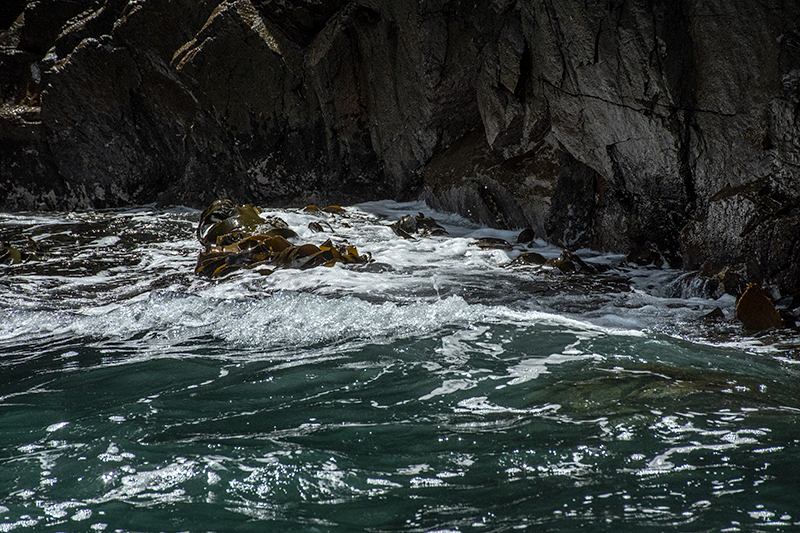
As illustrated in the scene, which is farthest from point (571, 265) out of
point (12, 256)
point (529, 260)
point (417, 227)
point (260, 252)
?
point (12, 256)

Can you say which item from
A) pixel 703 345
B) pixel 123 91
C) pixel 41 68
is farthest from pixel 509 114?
pixel 41 68

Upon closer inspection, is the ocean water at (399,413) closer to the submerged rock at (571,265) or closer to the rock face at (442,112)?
the submerged rock at (571,265)

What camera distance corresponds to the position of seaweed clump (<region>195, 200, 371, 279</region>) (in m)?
6.64

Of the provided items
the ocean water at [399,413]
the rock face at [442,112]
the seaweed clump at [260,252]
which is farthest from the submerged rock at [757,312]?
the seaweed clump at [260,252]

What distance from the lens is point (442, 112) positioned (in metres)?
10.0

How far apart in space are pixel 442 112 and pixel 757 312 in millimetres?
6760

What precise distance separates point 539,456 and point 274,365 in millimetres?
1749

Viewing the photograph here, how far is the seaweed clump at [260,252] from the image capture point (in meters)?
6.64

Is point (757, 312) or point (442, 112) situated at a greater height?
point (442, 112)

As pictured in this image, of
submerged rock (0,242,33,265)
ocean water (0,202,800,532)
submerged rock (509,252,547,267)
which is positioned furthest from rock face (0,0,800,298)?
submerged rock (0,242,33,265)

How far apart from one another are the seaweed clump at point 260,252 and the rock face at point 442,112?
2901 millimetres

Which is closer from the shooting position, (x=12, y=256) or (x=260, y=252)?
(x=260, y=252)

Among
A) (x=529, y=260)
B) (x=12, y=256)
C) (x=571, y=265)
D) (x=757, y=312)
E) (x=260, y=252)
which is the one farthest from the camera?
(x=12, y=256)

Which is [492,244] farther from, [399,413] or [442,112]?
[399,413]
